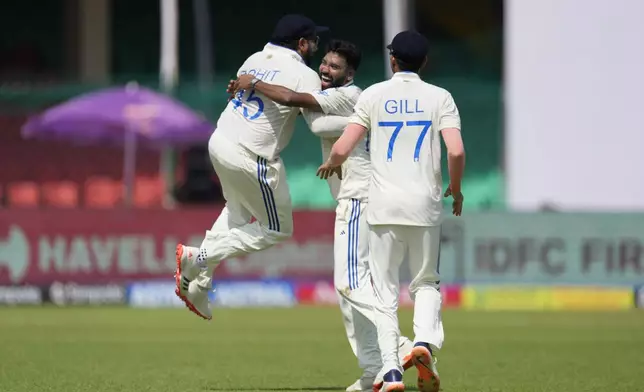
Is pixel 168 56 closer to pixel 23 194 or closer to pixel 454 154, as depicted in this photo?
pixel 23 194

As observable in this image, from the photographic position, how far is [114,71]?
2702cm

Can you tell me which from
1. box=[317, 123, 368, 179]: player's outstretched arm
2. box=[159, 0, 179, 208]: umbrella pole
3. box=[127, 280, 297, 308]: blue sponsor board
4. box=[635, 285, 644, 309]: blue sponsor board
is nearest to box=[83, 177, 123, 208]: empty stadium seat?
box=[159, 0, 179, 208]: umbrella pole

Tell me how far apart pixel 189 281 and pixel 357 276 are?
1269 millimetres

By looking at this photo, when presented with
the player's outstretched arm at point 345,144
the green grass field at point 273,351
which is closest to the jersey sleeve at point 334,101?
the player's outstretched arm at point 345,144

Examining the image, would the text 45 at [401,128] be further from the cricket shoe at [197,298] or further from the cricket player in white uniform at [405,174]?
the cricket shoe at [197,298]

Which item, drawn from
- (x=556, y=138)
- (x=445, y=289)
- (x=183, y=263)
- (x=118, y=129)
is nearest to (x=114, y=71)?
(x=118, y=129)

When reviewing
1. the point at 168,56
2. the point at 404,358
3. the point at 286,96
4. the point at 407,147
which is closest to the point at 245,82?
the point at 286,96

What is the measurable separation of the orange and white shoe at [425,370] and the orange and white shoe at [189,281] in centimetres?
206

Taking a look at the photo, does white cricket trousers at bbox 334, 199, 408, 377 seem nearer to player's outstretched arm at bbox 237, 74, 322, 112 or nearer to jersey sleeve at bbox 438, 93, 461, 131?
player's outstretched arm at bbox 237, 74, 322, 112

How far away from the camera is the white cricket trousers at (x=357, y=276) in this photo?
868cm

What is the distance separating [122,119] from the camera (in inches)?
797

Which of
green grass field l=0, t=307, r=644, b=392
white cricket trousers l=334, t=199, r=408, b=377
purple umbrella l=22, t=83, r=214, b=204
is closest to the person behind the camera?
white cricket trousers l=334, t=199, r=408, b=377

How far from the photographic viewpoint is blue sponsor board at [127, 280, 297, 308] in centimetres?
1836

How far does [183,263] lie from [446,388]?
1.86 m
